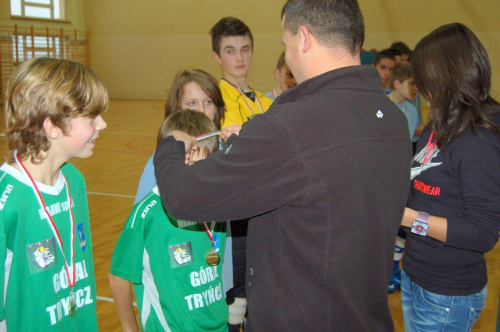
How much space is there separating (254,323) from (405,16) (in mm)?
13489

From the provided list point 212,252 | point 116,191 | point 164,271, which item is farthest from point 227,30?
point 116,191

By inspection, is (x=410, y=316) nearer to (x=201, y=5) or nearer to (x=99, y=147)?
(x=99, y=147)

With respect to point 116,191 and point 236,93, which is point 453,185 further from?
point 116,191

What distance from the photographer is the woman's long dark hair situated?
65.6 inches

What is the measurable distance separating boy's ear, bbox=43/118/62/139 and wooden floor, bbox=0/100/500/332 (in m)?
1.72

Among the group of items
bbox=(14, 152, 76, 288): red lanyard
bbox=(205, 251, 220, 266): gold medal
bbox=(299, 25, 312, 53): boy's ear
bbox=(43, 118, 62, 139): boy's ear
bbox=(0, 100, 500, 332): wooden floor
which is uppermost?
bbox=(299, 25, 312, 53): boy's ear

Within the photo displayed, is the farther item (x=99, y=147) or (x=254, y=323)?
(x=99, y=147)

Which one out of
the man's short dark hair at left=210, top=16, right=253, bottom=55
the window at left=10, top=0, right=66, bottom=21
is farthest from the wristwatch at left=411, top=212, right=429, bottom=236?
the window at left=10, top=0, right=66, bottom=21

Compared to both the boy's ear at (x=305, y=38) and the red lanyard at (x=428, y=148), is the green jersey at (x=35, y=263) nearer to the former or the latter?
the boy's ear at (x=305, y=38)

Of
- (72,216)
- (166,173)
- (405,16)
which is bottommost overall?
(72,216)

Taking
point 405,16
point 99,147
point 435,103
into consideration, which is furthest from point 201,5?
point 435,103

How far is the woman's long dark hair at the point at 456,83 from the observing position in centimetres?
167

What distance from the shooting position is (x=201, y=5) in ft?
51.9

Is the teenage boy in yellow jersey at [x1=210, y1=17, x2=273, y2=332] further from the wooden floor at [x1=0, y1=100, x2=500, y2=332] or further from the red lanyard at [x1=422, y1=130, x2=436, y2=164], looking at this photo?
the red lanyard at [x1=422, y1=130, x2=436, y2=164]
